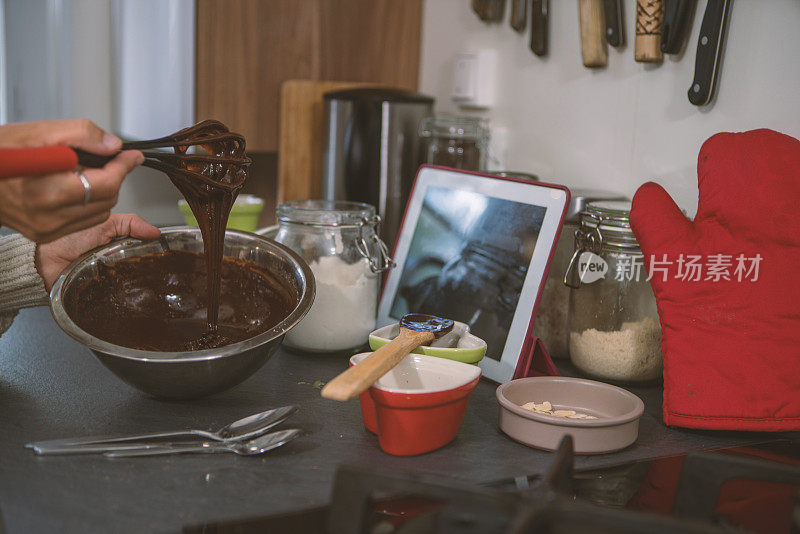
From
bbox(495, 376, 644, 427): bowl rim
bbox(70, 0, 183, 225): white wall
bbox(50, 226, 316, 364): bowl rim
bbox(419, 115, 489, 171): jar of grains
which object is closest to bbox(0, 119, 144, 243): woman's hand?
bbox(50, 226, 316, 364): bowl rim

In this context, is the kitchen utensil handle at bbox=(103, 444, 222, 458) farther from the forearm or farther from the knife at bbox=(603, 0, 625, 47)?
the knife at bbox=(603, 0, 625, 47)

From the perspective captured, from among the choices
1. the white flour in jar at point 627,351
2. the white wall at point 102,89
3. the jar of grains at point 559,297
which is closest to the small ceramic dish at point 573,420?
the white flour in jar at point 627,351

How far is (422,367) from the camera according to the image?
82cm

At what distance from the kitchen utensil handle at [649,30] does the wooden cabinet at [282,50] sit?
29.0 inches

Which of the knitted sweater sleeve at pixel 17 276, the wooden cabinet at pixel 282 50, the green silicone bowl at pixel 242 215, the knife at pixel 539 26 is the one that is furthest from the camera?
the wooden cabinet at pixel 282 50

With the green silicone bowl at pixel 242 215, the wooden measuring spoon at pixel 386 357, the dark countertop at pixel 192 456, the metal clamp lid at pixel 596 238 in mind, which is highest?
the metal clamp lid at pixel 596 238

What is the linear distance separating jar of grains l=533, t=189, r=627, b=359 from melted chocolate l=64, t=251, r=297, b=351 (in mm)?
378

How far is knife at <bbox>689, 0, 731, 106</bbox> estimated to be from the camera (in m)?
0.97

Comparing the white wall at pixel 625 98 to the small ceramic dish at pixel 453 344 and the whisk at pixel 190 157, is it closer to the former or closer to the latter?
the small ceramic dish at pixel 453 344

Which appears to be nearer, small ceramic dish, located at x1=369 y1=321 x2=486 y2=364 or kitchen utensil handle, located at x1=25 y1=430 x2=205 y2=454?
kitchen utensil handle, located at x1=25 y1=430 x2=205 y2=454

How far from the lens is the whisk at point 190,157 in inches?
26.5

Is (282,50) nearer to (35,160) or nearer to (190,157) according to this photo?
Result: (190,157)

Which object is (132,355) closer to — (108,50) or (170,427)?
(170,427)

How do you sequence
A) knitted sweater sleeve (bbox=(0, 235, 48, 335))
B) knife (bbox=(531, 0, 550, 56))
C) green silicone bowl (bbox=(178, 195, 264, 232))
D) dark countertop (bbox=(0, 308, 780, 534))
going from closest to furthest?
dark countertop (bbox=(0, 308, 780, 534))
knitted sweater sleeve (bbox=(0, 235, 48, 335))
knife (bbox=(531, 0, 550, 56))
green silicone bowl (bbox=(178, 195, 264, 232))
